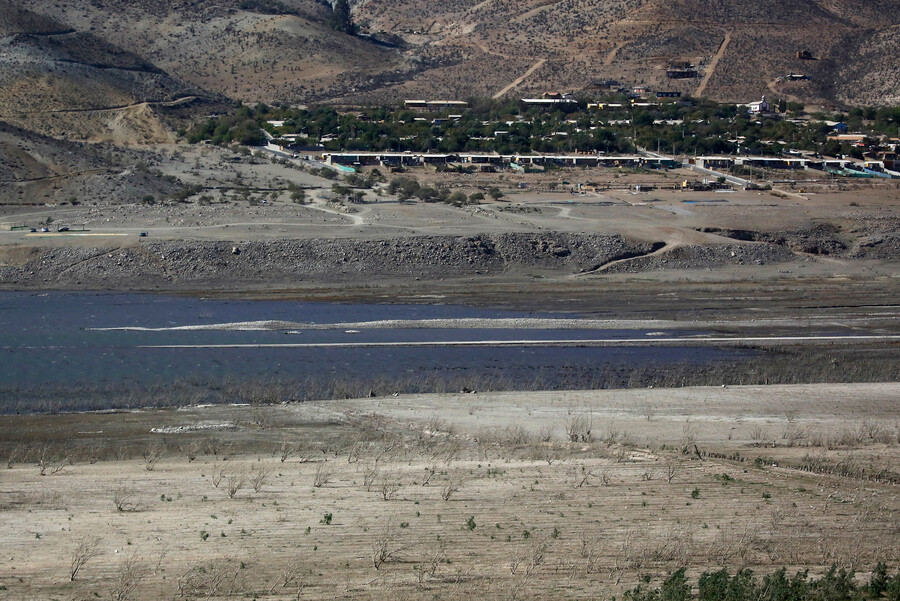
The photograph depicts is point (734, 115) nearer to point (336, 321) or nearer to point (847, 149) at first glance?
point (847, 149)

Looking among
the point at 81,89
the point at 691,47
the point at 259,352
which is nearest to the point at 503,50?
the point at 691,47

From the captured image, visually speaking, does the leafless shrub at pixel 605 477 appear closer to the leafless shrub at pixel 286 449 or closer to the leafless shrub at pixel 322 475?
the leafless shrub at pixel 322 475

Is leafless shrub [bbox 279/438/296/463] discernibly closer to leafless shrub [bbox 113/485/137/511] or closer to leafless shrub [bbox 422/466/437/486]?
leafless shrub [bbox 422/466/437/486]

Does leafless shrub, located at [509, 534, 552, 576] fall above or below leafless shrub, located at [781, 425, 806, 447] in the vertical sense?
above

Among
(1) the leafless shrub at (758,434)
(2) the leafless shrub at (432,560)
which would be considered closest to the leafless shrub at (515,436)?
(1) the leafless shrub at (758,434)

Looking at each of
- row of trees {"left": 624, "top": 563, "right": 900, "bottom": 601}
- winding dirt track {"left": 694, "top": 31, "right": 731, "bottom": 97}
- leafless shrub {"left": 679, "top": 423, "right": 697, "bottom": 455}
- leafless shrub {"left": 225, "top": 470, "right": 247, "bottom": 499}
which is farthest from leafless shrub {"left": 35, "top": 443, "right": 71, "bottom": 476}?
winding dirt track {"left": 694, "top": 31, "right": 731, "bottom": 97}
